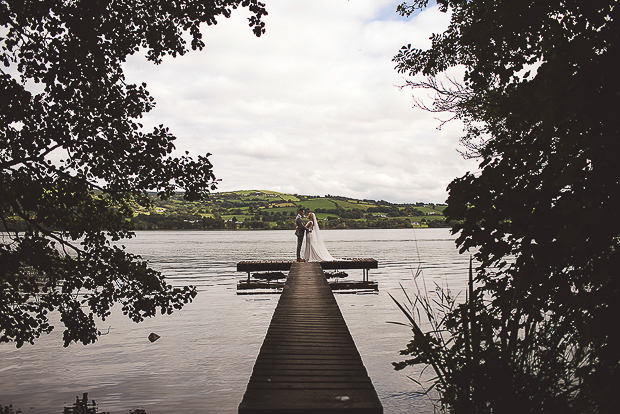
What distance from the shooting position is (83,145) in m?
5.32

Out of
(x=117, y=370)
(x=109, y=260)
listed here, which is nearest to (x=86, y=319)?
(x=109, y=260)

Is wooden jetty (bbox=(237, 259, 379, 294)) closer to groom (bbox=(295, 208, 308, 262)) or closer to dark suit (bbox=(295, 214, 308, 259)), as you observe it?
groom (bbox=(295, 208, 308, 262))

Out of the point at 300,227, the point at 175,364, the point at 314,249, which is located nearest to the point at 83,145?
the point at 175,364

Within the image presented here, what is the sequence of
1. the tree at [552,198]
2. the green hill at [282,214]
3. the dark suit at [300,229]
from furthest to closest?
the green hill at [282,214] < the dark suit at [300,229] < the tree at [552,198]

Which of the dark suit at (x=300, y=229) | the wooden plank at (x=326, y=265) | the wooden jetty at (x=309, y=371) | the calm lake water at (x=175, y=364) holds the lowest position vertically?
the calm lake water at (x=175, y=364)

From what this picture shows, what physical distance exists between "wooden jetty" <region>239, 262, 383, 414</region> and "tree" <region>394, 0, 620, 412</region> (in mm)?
1303

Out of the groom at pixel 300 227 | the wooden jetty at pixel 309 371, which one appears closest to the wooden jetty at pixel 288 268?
the groom at pixel 300 227

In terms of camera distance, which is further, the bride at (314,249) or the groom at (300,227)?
the bride at (314,249)

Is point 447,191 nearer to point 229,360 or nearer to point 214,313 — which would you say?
point 229,360

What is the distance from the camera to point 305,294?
38.1 feet

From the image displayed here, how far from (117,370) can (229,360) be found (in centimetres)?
257

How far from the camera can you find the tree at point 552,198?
2.89 m

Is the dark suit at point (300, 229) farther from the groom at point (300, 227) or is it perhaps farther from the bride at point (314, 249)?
the bride at point (314, 249)

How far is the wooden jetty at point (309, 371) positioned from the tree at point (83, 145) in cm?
163
